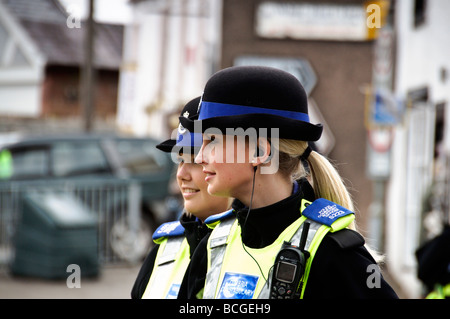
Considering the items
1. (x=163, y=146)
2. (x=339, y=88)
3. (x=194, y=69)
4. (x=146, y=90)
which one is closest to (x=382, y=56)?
(x=339, y=88)

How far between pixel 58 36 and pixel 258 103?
34.8m

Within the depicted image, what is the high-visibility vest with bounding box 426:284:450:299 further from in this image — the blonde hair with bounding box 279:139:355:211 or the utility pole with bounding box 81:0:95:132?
the utility pole with bounding box 81:0:95:132

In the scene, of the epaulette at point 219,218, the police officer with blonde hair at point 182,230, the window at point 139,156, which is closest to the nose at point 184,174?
the police officer with blonde hair at point 182,230

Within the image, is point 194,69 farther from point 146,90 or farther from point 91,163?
point 91,163

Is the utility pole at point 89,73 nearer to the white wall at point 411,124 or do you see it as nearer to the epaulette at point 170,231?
the white wall at point 411,124

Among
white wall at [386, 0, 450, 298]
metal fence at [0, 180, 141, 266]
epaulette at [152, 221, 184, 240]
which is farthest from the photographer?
metal fence at [0, 180, 141, 266]

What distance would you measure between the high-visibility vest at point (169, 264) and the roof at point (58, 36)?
105 ft

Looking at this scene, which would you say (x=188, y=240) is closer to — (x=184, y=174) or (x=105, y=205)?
(x=184, y=174)

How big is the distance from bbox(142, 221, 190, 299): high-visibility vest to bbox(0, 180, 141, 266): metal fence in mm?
7017

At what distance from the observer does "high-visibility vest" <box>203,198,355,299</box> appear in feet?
6.67

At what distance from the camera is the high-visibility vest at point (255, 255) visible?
2033 mm

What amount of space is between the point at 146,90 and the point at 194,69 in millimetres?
2837

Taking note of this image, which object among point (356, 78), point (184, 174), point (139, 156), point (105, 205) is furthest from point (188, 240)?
point (356, 78)

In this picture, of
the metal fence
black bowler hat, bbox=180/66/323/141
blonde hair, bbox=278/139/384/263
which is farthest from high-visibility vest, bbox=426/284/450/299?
the metal fence
